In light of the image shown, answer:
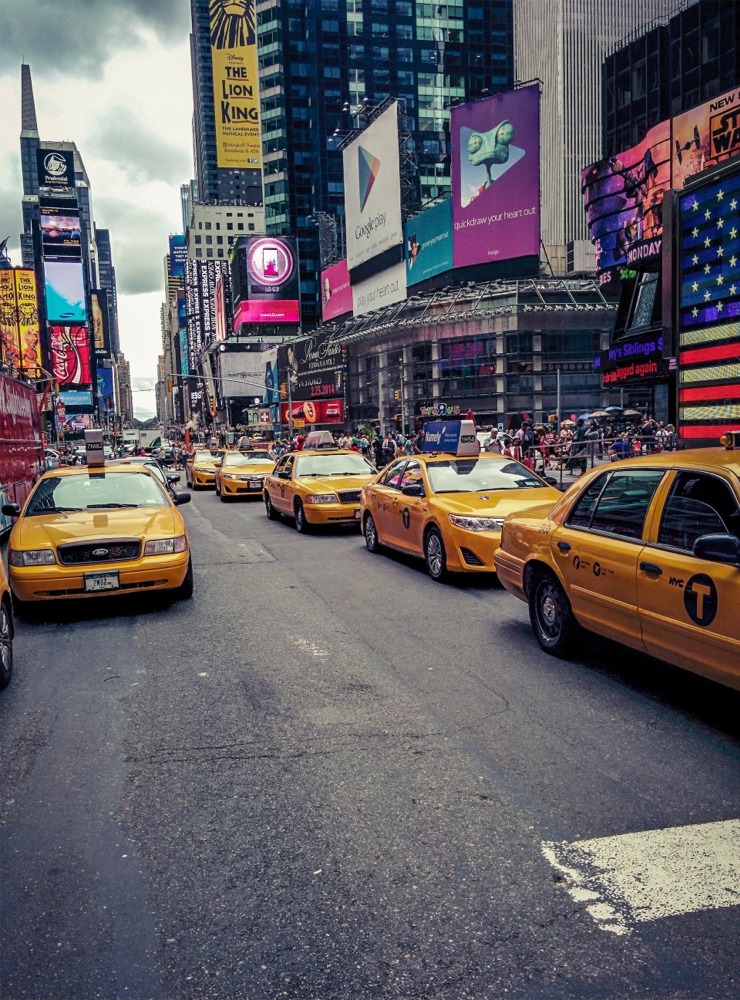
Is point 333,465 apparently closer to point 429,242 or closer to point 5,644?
point 5,644

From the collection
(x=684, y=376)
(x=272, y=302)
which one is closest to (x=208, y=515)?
(x=684, y=376)

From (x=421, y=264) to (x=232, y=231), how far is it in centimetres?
12874

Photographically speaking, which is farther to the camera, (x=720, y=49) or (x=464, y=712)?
(x=720, y=49)

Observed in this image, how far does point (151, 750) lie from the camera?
4656mm

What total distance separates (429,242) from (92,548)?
60.8m

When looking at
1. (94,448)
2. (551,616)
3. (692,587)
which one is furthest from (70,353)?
(692,587)

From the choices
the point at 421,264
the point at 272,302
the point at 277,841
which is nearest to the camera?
the point at 277,841

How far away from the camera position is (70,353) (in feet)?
439

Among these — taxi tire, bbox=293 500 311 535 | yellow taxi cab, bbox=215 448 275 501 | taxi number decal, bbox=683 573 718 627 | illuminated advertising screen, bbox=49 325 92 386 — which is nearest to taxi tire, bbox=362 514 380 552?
taxi tire, bbox=293 500 311 535

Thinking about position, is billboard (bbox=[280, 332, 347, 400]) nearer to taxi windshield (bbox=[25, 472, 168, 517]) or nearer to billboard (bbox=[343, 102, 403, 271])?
billboard (bbox=[343, 102, 403, 271])

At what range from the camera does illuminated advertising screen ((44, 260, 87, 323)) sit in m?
137

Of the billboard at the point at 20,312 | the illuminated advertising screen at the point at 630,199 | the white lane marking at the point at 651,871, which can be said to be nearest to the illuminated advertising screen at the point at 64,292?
the billboard at the point at 20,312

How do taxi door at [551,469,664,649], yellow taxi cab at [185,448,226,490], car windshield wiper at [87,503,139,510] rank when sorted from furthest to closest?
yellow taxi cab at [185,448,226,490]
car windshield wiper at [87,503,139,510]
taxi door at [551,469,664,649]

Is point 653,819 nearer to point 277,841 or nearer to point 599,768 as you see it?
point 599,768
